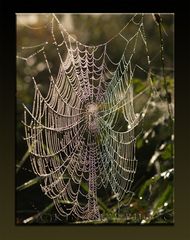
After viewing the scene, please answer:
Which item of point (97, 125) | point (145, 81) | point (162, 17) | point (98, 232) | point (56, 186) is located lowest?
point (98, 232)
